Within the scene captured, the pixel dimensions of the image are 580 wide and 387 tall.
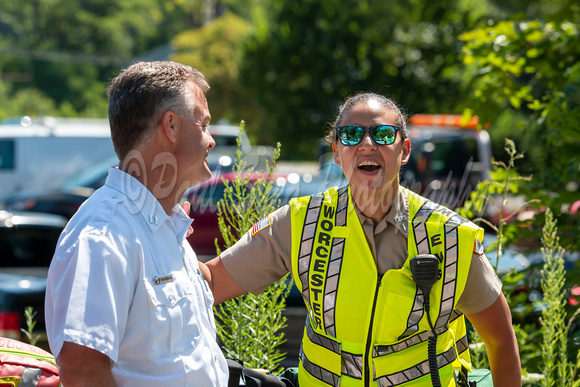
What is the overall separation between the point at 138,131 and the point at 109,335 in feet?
1.89

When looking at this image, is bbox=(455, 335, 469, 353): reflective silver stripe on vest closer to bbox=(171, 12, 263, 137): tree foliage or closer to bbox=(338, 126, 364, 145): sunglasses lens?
bbox=(338, 126, 364, 145): sunglasses lens

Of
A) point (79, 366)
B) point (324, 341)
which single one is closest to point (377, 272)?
point (324, 341)

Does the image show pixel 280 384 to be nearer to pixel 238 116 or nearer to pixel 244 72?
pixel 244 72

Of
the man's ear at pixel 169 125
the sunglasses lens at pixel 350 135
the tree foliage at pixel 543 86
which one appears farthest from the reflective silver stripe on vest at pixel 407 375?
the tree foliage at pixel 543 86

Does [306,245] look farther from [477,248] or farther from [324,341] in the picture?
[477,248]

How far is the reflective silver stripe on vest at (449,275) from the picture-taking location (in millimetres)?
2328

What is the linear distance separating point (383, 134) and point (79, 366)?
1.33 metres

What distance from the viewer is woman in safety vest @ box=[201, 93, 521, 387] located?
2336mm

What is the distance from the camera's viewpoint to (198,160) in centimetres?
207

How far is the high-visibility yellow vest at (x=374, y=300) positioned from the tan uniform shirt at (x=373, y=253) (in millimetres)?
43

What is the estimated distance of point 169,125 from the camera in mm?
1962

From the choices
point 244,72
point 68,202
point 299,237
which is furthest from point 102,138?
point 299,237

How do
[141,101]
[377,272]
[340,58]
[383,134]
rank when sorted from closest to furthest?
[141,101]
[377,272]
[383,134]
[340,58]

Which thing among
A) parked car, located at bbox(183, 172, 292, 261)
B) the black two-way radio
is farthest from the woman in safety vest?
parked car, located at bbox(183, 172, 292, 261)
